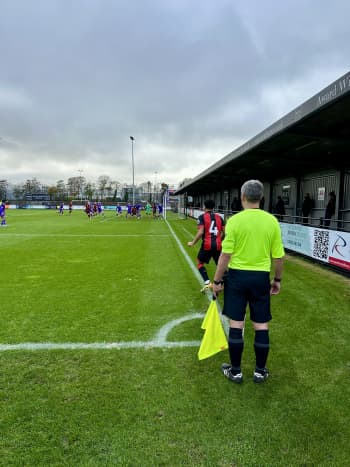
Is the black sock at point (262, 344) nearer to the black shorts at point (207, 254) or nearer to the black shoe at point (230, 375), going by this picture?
the black shoe at point (230, 375)

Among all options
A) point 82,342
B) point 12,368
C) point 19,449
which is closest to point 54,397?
point 19,449

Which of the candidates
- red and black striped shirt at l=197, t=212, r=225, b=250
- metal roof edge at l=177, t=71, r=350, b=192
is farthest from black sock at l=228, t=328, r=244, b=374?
metal roof edge at l=177, t=71, r=350, b=192

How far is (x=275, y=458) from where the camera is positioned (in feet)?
7.06

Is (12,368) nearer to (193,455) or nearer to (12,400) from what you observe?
(12,400)

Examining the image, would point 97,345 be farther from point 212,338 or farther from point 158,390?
point 212,338

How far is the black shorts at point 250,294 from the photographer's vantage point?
2.88m

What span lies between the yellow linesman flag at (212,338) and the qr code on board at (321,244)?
20.3 feet

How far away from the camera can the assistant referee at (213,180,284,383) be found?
286 cm

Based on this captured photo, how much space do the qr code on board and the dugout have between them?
0.56 meters

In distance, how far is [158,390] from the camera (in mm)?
2906

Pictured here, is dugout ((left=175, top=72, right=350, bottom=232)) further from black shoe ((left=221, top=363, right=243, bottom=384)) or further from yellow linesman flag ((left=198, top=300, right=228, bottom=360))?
black shoe ((left=221, top=363, right=243, bottom=384))

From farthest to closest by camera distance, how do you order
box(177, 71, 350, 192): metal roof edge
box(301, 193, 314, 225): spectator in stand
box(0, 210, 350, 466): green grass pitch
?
box(301, 193, 314, 225): spectator in stand
box(177, 71, 350, 192): metal roof edge
box(0, 210, 350, 466): green grass pitch

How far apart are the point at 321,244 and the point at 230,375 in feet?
22.3

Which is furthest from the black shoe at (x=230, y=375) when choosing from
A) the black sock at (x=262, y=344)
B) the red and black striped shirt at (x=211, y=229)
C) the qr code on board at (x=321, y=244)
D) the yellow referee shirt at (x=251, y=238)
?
the qr code on board at (x=321, y=244)
